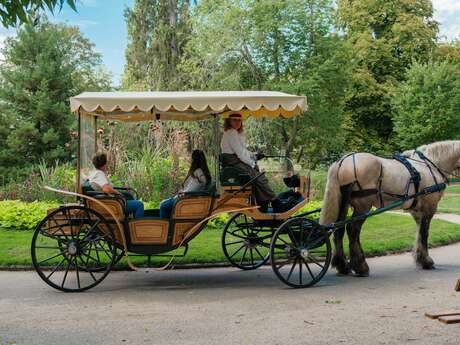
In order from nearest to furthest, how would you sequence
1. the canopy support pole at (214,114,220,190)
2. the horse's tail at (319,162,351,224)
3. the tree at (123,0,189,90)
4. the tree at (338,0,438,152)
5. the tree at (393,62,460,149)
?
the canopy support pole at (214,114,220,190) → the horse's tail at (319,162,351,224) → the tree at (393,62,460,149) → the tree at (338,0,438,152) → the tree at (123,0,189,90)

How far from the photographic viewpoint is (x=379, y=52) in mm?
39594

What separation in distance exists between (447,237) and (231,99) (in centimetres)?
694

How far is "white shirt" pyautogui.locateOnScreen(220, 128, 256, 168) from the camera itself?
8.02 meters

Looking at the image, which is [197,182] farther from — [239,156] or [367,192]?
[367,192]

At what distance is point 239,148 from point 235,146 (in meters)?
0.06

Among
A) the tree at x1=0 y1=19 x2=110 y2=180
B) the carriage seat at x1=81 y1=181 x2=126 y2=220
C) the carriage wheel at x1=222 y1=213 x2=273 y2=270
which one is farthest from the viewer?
the tree at x1=0 y1=19 x2=110 y2=180

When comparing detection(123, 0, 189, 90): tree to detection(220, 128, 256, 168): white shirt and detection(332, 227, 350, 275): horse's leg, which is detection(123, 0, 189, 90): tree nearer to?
detection(332, 227, 350, 275): horse's leg

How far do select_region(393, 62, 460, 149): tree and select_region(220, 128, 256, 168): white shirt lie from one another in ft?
91.7

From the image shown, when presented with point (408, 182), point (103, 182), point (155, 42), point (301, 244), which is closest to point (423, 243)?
point (408, 182)

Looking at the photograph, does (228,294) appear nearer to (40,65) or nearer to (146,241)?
(146,241)

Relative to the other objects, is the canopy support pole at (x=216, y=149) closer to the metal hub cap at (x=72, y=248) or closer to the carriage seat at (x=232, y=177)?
the carriage seat at (x=232, y=177)

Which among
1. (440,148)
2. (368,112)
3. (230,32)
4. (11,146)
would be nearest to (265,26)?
(230,32)

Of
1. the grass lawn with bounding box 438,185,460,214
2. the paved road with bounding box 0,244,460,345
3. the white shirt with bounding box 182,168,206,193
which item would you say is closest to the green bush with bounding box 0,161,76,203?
the paved road with bounding box 0,244,460,345

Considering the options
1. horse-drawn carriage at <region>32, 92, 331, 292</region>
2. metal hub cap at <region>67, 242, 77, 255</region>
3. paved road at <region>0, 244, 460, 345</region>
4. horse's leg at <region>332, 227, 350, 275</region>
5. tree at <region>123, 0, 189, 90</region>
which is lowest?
paved road at <region>0, 244, 460, 345</region>
